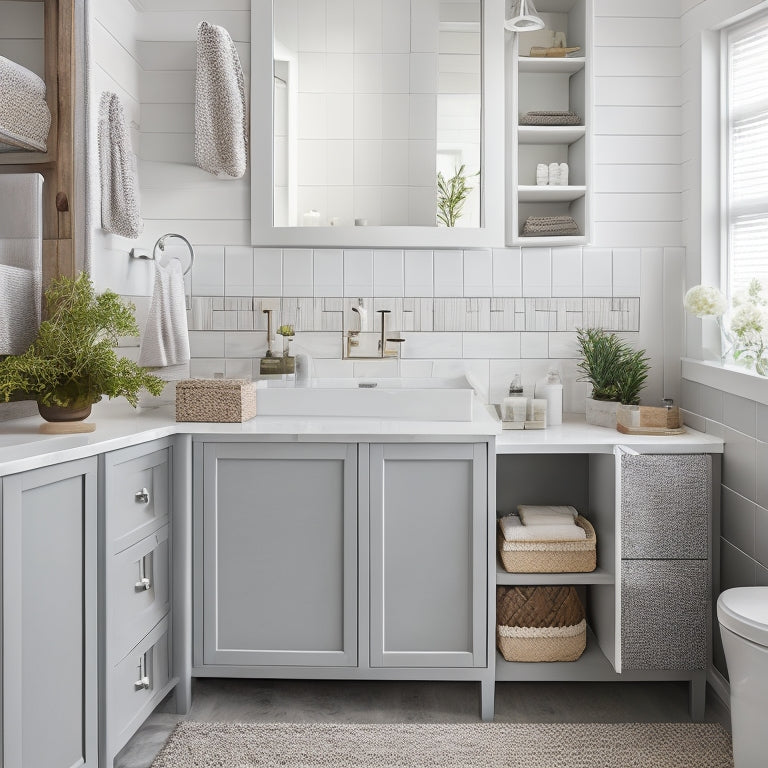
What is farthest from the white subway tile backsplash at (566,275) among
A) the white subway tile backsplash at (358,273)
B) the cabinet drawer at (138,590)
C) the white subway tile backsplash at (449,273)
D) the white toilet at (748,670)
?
the cabinet drawer at (138,590)

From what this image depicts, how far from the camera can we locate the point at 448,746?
219cm

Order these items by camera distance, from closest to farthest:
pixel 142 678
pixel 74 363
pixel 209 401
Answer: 1. pixel 74 363
2. pixel 142 678
3. pixel 209 401

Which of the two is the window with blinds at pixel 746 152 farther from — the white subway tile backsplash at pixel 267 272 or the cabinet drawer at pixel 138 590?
the cabinet drawer at pixel 138 590

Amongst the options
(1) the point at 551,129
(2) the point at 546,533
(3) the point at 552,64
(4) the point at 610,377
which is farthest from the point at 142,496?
(3) the point at 552,64

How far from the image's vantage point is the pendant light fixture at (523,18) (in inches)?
100

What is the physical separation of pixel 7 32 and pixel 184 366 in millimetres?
1269

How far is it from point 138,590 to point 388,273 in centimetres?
151

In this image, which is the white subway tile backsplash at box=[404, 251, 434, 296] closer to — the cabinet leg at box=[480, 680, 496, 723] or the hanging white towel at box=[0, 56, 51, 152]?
the hanging white towel at box=[0, 56, 51, 152]

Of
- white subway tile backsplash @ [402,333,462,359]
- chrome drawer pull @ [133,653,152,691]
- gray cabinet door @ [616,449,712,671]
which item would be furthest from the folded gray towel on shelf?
chrome drawer pull @ [133,653,152,691]

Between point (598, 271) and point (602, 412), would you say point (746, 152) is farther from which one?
point (602, 412)

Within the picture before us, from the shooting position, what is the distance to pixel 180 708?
2.36 metres

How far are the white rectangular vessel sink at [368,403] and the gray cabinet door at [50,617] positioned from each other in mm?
766

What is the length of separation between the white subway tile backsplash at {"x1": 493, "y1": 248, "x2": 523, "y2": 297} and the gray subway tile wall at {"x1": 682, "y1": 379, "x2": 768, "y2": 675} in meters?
0.81

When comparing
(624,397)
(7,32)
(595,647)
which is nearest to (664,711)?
(595,647)
